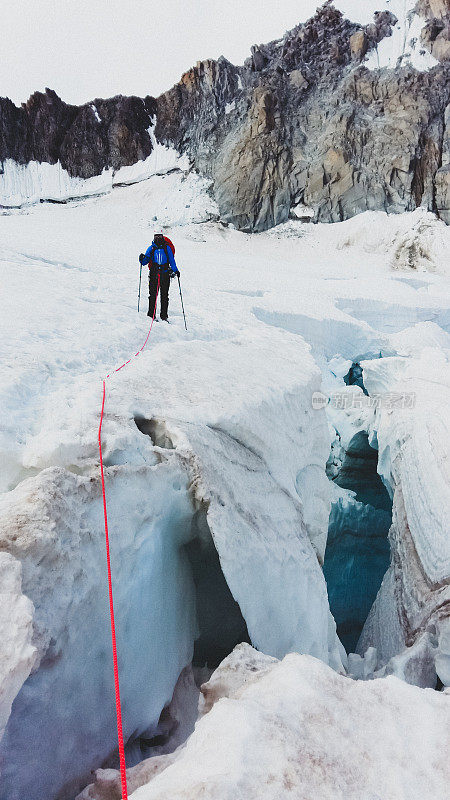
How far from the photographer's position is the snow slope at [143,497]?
160cm

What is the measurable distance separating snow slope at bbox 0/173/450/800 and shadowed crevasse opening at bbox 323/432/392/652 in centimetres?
199

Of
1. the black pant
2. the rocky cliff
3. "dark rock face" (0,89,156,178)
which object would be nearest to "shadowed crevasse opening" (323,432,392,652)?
the black pant

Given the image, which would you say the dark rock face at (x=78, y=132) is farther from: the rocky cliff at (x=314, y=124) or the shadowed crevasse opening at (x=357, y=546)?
the shadowed crevasse opening at (x=357, y=546)

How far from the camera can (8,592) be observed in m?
1.43

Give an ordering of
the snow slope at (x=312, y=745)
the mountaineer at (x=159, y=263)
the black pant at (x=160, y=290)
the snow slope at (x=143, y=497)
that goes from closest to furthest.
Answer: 1. the snow slope at (x=312, y=745)
2. the snow slope at (x=143, y=497)
3. the black pant at (x=160, y=290)
4. the mountaineer at (x=159, y=263)

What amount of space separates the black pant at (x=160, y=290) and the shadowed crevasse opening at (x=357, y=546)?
4.06 meters

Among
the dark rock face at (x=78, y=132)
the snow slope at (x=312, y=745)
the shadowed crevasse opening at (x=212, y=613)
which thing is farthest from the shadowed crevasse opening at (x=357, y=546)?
the dark rock face at (x=78, y=132)

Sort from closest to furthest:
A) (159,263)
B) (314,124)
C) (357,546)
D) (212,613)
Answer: (212,613), (159,263), (357,546), (314,124)

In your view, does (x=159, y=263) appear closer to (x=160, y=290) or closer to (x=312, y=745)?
(x=160, y=290)

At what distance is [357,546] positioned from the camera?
7.58 m

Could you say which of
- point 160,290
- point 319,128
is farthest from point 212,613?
point 319,128

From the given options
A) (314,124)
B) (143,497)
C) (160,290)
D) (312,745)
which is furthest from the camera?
(314,124)

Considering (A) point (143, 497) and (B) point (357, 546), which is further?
(B) point (357, 546)

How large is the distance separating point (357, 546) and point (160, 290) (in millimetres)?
5244
